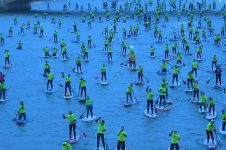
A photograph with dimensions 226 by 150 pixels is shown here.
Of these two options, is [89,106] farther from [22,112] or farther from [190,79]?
[190,79]

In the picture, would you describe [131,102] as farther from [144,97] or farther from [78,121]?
[78,121]

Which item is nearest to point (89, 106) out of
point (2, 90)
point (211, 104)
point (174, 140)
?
point (174, 140)

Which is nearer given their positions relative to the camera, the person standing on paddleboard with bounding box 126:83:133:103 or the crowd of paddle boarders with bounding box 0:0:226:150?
the crowd of paddle boarders with bounding box 0:0:226:150

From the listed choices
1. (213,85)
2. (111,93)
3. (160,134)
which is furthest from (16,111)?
(213,85)

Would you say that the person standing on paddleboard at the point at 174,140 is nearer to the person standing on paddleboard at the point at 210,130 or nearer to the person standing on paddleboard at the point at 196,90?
the person standing on paddleboard at the point at 210,130

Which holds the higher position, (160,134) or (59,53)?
(59,53)

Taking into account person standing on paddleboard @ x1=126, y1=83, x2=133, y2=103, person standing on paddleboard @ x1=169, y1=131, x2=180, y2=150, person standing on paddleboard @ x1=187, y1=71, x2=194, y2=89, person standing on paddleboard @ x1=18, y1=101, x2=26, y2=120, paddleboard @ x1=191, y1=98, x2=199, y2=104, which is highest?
person standing on paddleboard @ x1=187, y1=71, x2=194, y2=89

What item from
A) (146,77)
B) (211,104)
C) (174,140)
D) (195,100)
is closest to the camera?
(174,140)

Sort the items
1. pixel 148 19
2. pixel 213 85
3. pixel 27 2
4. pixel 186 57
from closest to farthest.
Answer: pixel 213 85 → pixel 186 57 → pixel 148 19 → pixel 27 2

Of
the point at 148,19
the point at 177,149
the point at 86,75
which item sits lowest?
the point at 177,149

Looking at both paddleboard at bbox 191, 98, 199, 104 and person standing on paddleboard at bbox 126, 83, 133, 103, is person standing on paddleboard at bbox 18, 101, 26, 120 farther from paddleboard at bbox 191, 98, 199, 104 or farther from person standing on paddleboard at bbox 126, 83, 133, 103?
paddleboard at bbox 191, 98, 199, 104

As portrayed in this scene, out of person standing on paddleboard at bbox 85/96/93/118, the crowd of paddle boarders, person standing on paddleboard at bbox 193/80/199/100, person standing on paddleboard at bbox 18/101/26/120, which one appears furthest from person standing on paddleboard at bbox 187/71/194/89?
person standing on paddleboard at bbox 18/101/26/120
